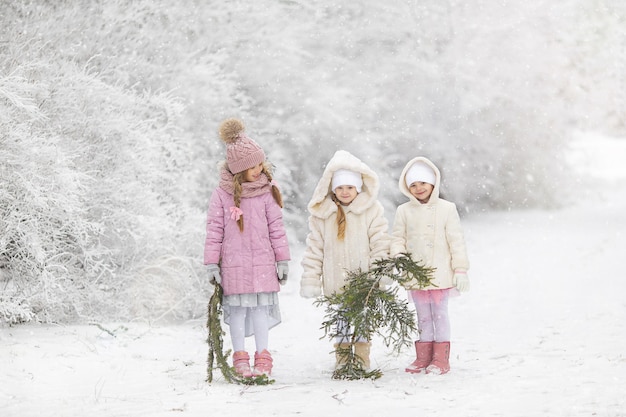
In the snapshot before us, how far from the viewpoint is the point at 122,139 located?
9.45m

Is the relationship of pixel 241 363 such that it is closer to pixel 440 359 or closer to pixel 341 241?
pixel 341 241

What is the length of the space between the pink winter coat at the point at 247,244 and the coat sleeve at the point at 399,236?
2.69 feet

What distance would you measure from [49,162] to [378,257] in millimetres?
3450

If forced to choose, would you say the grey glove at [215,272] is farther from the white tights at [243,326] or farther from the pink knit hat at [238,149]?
the pink knit hat at [238,149]

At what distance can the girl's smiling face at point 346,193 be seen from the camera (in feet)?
21.2

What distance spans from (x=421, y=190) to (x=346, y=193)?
607mm

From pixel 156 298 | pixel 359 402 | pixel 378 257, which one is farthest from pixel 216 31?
pixel 359 402

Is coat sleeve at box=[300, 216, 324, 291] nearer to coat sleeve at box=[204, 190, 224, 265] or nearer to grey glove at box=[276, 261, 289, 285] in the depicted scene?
grey glove at box=[276, 261, 289, 285]

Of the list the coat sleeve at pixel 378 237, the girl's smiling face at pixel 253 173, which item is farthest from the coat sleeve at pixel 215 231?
the coat sleeve at pixel 378 237

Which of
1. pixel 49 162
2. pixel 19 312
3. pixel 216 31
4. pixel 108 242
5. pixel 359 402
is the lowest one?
pixel 359 402

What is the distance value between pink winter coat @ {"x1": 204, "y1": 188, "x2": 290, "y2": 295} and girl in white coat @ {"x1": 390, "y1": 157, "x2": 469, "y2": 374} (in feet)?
3.02

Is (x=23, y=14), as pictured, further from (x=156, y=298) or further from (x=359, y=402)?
(x=359, y=402)

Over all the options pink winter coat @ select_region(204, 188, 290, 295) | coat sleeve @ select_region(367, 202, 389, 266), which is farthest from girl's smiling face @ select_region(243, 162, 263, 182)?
coat sleeve @ select_region(367, 202, 389, 266)

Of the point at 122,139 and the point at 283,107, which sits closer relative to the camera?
the point at 122,139
